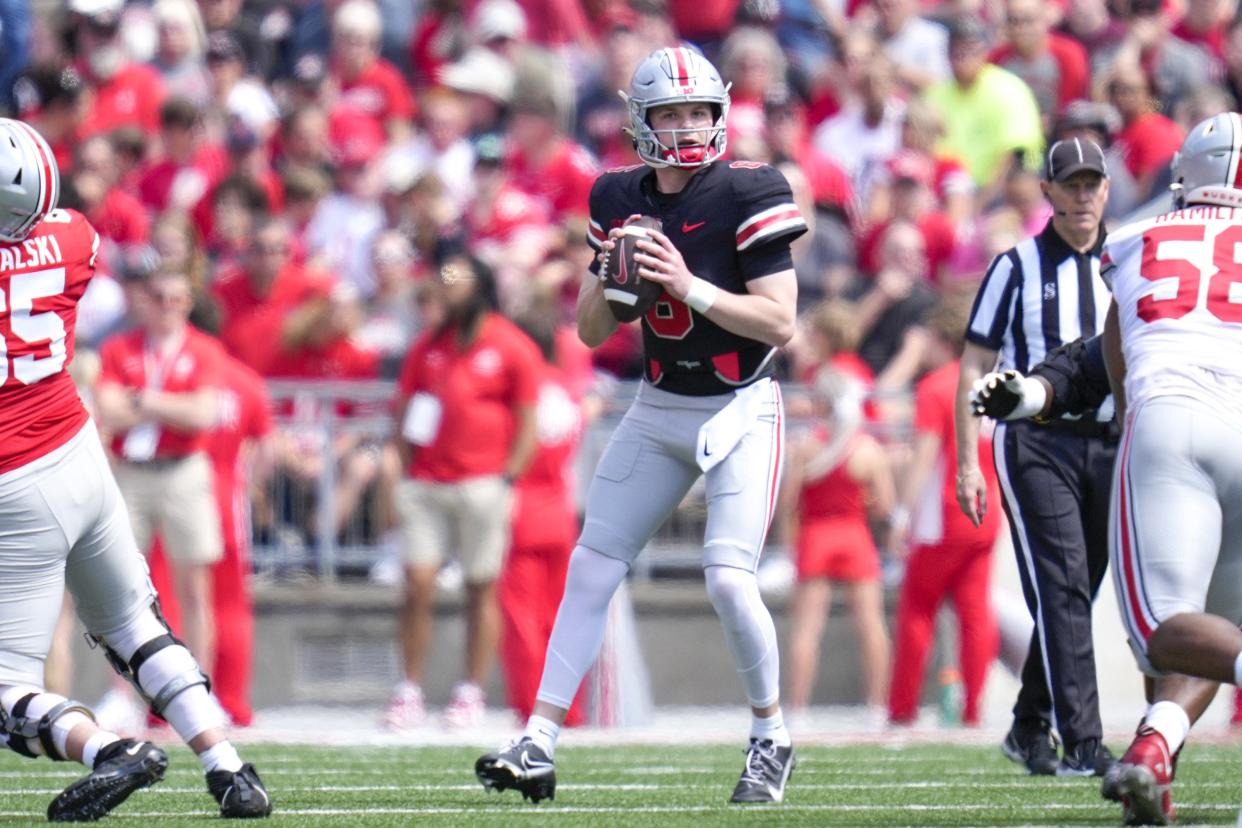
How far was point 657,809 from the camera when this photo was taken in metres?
6.38

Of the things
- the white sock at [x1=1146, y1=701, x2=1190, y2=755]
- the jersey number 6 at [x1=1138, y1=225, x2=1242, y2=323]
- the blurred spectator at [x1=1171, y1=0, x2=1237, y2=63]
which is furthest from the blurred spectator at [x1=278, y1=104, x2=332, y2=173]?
the white sock at [x1=1146, y1=701, x2=1190, y2=755]

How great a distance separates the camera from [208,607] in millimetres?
11000

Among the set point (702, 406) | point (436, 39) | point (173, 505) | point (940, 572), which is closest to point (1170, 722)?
point (702, 406)

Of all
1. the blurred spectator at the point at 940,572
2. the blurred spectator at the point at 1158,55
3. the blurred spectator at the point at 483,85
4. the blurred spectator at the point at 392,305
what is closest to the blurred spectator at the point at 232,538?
the blurred spectator at the point at 392,305

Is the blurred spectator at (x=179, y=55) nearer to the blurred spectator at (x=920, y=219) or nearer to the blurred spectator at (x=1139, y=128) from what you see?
the blurred spectator at (x=920, y=219)

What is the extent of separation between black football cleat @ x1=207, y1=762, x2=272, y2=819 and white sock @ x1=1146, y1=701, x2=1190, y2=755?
2.31 metres

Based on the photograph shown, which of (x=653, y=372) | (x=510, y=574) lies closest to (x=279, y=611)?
(x=510, y=574)

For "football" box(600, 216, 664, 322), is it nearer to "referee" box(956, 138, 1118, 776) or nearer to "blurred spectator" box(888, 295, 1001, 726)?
"referee" box(956, 138, 1118, 776)

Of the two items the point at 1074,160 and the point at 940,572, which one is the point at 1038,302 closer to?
the point at 1074,160

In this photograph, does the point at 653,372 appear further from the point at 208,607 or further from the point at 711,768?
the point at 208,607

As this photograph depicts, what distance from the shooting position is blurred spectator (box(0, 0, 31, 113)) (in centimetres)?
1548

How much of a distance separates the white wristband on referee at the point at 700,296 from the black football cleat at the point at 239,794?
1794mm

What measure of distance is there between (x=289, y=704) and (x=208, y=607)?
3.94 feet

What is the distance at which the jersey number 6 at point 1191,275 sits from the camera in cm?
581
